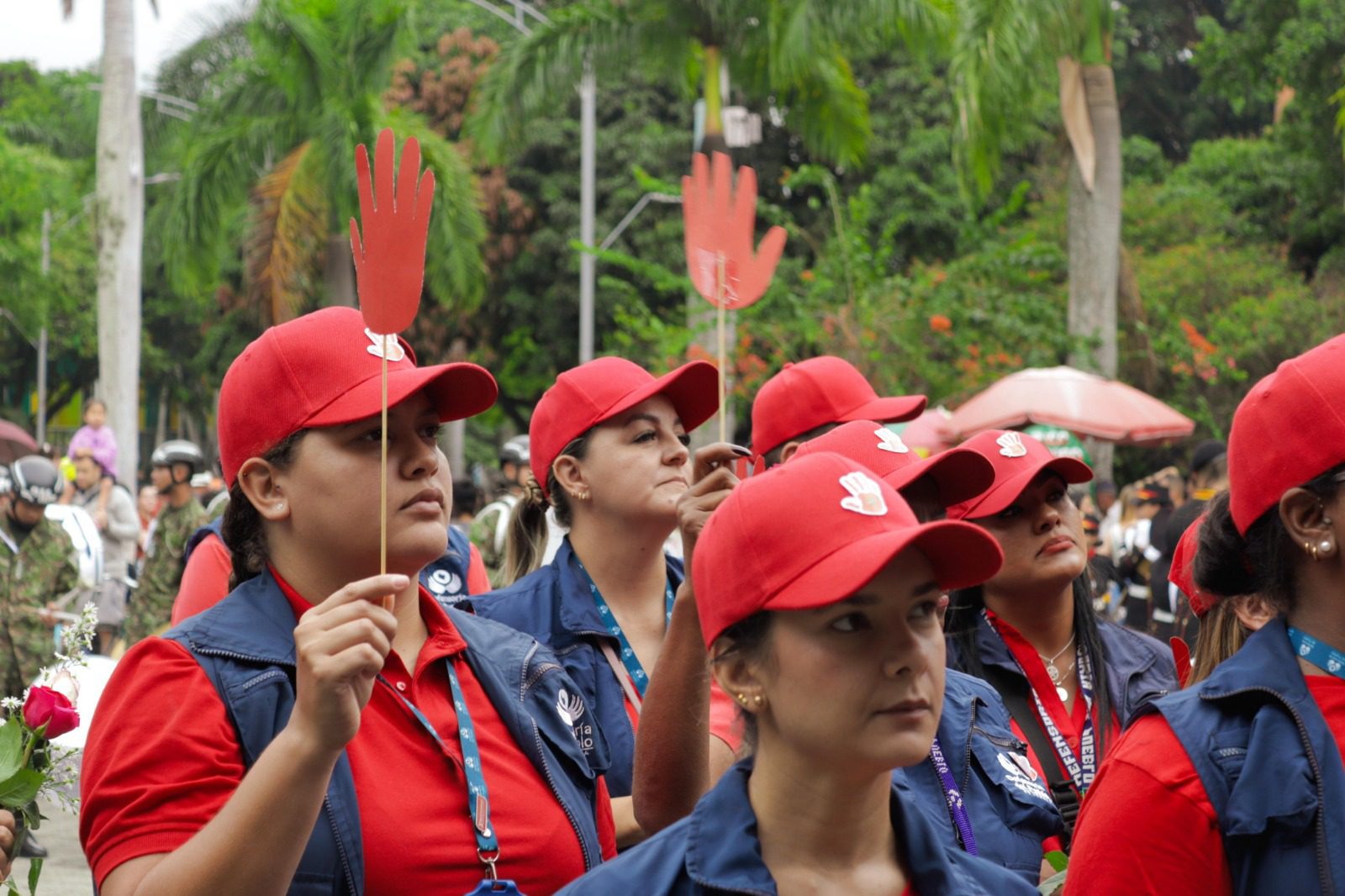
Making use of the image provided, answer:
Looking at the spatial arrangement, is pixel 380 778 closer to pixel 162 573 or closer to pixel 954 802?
pixel 954 802

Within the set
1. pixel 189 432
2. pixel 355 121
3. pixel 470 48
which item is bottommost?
pixel 189 432

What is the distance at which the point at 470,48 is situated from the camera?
3353 cm

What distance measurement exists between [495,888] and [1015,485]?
1888 mm

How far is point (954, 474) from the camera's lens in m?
3.27

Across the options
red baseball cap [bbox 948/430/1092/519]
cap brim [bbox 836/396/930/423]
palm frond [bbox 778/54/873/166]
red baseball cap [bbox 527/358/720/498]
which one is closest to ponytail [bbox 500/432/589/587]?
red baseball cap [bbox 527/358/720/498]

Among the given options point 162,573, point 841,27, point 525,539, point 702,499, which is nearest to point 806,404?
point 525,539

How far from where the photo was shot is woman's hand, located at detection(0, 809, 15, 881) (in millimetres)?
2986

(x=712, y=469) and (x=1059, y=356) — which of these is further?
(x=1059, y=356)

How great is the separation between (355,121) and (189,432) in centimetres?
4385

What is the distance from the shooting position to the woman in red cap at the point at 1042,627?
409 centimetres

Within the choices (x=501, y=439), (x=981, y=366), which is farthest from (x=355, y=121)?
(x=501, y=439)

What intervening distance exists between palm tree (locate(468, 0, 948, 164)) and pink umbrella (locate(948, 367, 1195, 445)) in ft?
14.6

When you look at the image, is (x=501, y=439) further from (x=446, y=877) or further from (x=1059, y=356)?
(x=446, y=877)

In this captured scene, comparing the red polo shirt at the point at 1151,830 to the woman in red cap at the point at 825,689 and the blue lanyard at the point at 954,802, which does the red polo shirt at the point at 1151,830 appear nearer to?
the woman in red cap at the point at 825,689
